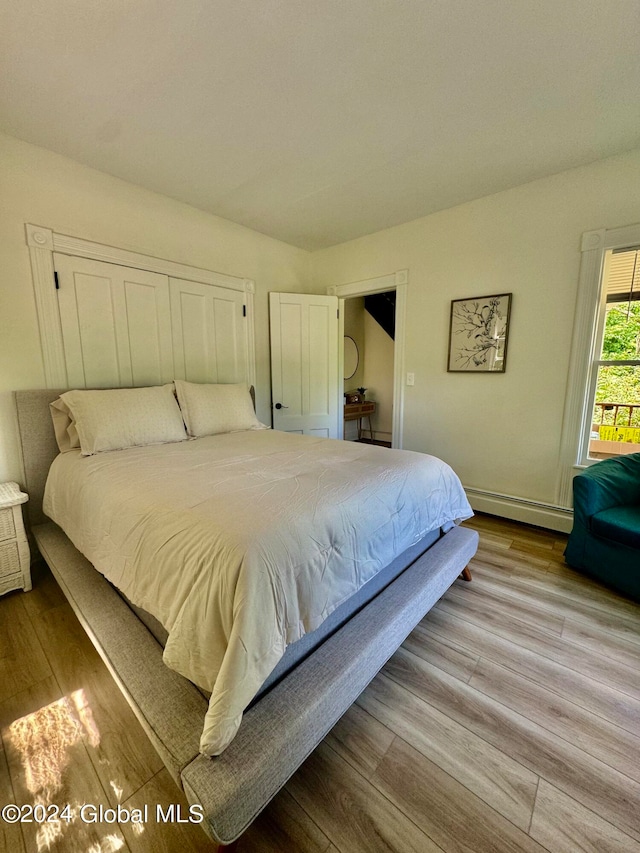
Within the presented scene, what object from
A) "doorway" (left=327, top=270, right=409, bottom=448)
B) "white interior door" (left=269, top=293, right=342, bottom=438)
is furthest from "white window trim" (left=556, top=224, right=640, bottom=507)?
"white interior door" (left=269, top=293, right=342, bottom=438)

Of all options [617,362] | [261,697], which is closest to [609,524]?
[617,362]

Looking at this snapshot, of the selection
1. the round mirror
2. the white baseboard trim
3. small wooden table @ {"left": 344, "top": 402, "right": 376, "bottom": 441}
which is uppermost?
the round mirror

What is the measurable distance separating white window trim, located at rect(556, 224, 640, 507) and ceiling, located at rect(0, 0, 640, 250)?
1.80 ft

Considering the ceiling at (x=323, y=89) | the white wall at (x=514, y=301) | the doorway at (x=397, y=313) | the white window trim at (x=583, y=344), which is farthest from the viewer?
the doorway at (x=397, y=313)

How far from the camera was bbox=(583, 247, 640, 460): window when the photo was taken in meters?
2.36

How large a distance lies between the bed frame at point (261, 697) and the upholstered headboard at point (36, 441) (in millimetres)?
705

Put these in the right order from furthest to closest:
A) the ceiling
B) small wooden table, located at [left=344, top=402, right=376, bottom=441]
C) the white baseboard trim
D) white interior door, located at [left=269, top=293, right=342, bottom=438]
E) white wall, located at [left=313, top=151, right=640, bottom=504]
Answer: small wooden table, located at [left=344, top=402, right=376, bottom=441]
white interior door, located at [left=269, top=293, right=342, bottom=438]
the white baseboard trim
white wall, located at [left=313, top=151, right=640, bottom=504]
the ceiling

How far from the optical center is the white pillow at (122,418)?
1.98 meters

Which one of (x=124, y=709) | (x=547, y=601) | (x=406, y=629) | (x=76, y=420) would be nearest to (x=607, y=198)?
(x=547, y=601)

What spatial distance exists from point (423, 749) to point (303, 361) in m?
3.20

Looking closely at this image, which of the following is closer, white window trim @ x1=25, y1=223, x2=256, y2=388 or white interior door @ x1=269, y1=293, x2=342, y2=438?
white window trim @ x1=25, y1=223, x2=256, y2=388

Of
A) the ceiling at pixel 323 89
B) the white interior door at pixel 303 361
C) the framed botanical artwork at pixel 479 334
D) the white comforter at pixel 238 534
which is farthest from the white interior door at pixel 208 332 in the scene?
the framed botanical artwork at pixel 479 334

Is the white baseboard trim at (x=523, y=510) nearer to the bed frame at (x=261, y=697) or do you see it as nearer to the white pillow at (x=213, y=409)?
the bed frame at (x=261, y=697)

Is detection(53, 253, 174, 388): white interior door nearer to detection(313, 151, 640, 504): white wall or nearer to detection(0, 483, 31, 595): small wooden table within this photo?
detection(0, 483, 31, 595): small wooden table
